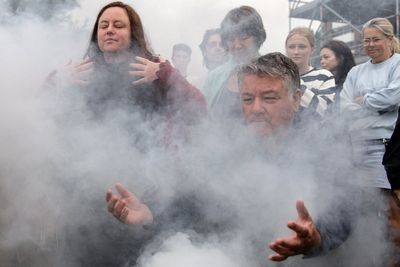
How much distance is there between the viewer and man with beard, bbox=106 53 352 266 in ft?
6.88

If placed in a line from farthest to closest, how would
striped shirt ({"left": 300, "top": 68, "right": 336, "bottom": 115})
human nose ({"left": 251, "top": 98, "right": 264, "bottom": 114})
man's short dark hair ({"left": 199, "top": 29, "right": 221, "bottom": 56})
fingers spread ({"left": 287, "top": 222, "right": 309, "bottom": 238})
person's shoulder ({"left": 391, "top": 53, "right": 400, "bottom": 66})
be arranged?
man's short dark hair ({"left": 199, "top": 29, "right": 221, "bottom": 56}) < person's shoulder ({"left": 391, "top": 53, "right": 400, "bottom": 66}) < striped shirt ({"left": 300, "top": 68, "right": 336, "bottom": 115}) < human nose ({"left": 251, "top": 98, "right": 264, "bottom": 114}) < fingers spread ({"left": 287, "top": 222, "right": 309, "bottom": 238})

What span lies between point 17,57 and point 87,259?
114 centimetres

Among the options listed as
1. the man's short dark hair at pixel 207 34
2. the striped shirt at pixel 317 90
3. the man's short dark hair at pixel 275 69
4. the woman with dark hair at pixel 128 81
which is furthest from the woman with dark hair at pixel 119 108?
the man's short dark hair at pixel 207 34

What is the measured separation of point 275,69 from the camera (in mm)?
2473

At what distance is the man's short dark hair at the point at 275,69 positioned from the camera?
2.47m

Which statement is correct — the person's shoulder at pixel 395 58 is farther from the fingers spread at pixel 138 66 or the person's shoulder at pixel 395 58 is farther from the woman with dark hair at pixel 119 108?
the fingers spread at pixel 138 66

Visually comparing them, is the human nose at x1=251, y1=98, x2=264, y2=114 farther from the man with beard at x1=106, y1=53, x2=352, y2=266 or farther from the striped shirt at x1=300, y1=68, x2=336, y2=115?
the striped shirt at x1=300, y1=68, x2=336, y2=115

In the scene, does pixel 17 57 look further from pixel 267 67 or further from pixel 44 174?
pixel 267 67

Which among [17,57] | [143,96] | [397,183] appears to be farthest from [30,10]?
[397,183]

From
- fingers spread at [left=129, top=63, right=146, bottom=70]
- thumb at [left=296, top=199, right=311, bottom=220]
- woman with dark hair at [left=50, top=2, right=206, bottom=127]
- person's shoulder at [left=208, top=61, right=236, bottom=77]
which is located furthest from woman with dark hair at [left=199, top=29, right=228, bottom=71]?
thumb at [left=296, top=199, right=311, bottom=220]

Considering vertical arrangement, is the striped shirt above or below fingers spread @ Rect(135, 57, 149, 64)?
below

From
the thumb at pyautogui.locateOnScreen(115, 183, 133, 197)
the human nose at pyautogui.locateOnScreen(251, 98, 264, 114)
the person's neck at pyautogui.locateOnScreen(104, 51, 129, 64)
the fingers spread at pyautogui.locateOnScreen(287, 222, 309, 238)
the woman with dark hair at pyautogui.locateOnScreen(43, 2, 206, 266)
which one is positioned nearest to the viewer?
the fingers spread at pyautogui.locateOnScreen(287, 222, 309, 238)

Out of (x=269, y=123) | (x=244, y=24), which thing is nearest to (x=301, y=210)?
(x=269, y=123)

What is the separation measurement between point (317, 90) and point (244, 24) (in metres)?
0.62
